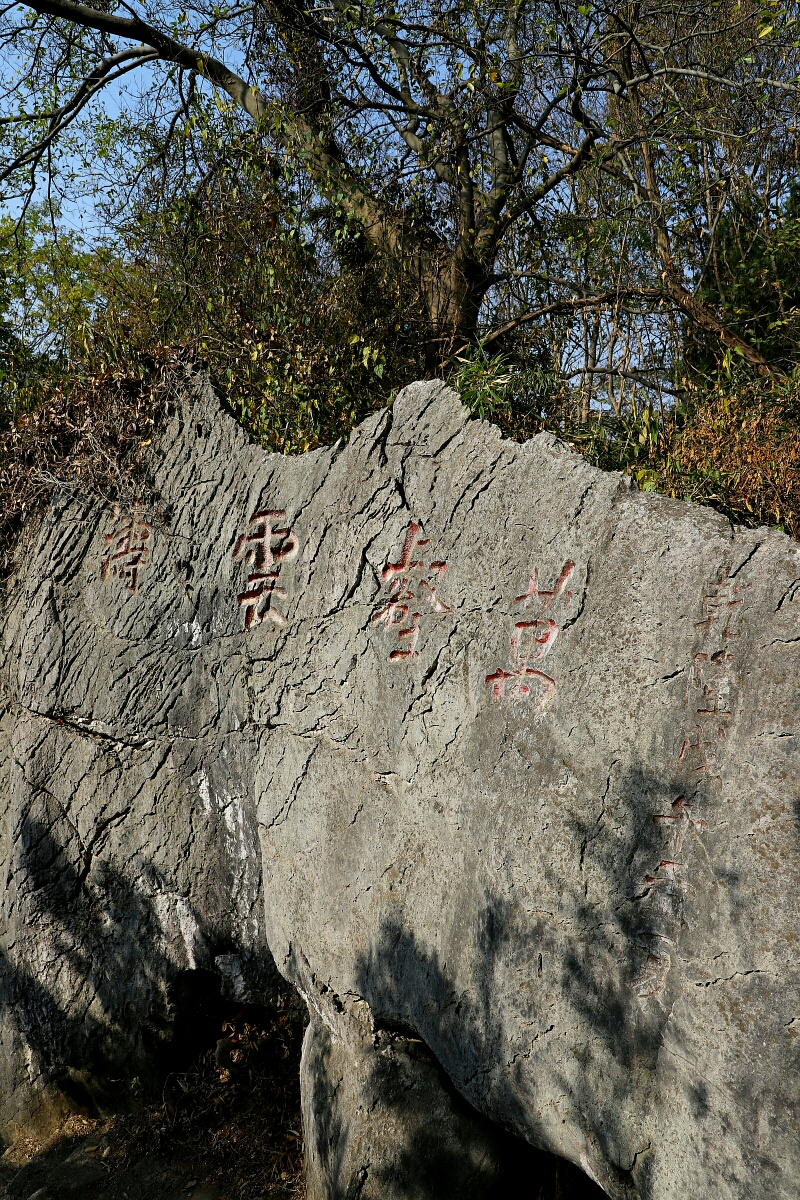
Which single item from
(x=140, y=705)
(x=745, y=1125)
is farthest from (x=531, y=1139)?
(x=140, y=705)

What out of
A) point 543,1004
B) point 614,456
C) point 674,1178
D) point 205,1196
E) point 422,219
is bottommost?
point 205,1196

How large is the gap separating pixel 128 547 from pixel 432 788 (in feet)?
7.85

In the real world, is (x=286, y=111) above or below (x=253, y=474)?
A: above

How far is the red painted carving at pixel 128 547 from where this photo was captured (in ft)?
15.8

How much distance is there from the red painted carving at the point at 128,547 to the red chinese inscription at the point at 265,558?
74cm

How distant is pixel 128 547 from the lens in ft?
16.0

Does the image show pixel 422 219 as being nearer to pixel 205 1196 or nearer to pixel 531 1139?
pixel 531 1139

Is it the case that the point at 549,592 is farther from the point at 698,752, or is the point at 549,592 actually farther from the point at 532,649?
the point at 698,752

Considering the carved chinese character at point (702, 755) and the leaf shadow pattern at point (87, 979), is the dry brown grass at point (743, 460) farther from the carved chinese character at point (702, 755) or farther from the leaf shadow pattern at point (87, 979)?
the leaf shadow pattern at point (87, 979)

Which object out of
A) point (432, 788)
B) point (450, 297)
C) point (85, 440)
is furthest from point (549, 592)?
point (450, 297)

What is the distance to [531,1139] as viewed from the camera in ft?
9.95

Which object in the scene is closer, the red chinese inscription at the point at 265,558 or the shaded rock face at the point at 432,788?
the shaded rock face at the point at 432,788

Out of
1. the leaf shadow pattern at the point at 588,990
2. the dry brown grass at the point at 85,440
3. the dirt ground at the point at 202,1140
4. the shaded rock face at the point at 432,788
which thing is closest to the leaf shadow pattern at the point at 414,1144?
the shaded rock face at the point at 432,788

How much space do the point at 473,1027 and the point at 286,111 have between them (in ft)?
17.9
